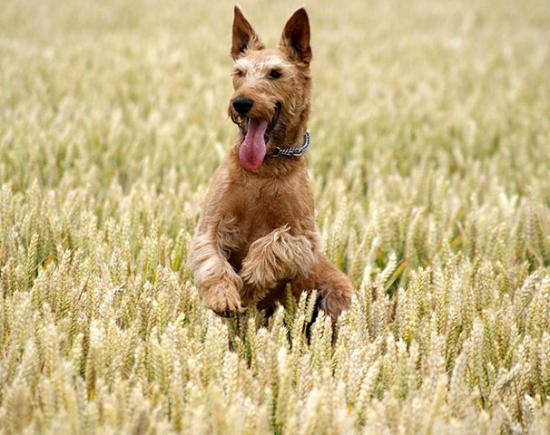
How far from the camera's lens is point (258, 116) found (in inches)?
130

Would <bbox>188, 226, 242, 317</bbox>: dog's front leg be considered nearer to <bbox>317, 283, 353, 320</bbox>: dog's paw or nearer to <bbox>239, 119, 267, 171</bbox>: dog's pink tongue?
<bbox>239, 119, 267, 171</bbox>: dog's pink tongue

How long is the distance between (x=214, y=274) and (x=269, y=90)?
2.83 ft

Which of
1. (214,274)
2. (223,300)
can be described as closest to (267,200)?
(214,274)

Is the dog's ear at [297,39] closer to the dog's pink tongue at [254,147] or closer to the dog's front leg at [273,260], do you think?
the dog's pink tongue at [254,147]

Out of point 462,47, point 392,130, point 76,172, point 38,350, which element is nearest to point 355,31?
point 462,47

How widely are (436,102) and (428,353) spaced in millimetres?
6078

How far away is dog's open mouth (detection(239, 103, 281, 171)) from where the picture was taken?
3.34 meters

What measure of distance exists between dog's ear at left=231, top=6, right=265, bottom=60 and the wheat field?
1040mm

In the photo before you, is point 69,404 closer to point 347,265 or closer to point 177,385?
point 177,385

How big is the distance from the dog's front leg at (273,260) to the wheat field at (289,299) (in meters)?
0.15

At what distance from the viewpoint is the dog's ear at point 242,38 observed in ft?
12.3

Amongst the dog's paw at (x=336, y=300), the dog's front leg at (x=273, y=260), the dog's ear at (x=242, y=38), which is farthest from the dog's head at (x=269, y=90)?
the dog's paw at (x=336, y=300)

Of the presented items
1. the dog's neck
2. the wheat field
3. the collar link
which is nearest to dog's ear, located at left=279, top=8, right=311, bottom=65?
the dog's neck

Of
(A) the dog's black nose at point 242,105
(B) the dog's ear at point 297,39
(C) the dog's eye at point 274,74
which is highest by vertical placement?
(B) the dog's ear at point 297,39
